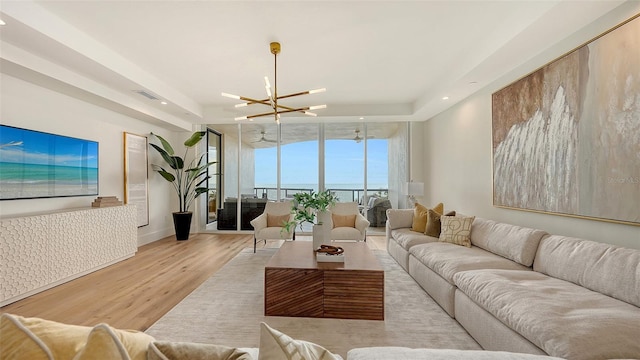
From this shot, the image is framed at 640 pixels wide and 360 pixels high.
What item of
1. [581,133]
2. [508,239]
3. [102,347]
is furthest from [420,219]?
[102,347]

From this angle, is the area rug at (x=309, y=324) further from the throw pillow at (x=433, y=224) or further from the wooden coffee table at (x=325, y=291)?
the throw pillow at (x=433, y=224)

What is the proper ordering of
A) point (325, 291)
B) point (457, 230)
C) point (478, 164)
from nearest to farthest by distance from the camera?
Result: point (325, 291) → point (457, 230) → point (478, 164)

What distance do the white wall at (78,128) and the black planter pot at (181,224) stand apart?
0.45m

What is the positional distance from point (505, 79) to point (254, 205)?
5247 millimetres

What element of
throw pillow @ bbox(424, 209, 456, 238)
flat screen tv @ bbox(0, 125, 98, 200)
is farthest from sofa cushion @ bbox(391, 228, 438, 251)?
flat screen tv @ bbox(0, 125, 98, 200)

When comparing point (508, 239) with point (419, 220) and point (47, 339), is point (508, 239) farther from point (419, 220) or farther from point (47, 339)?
point (47, 339)

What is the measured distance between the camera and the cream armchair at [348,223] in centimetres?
446

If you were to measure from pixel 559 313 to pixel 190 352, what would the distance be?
194cm

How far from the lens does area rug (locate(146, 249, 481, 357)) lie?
2.08 metres

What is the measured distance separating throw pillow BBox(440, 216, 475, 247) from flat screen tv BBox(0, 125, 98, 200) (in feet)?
16.2

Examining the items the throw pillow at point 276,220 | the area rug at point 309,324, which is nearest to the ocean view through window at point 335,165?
the throw pillow at point 276,220

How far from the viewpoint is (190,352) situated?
0.70m

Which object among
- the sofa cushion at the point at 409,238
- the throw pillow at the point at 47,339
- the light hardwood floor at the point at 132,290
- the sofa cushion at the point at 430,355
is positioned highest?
the throw pillow at the point at 47,339

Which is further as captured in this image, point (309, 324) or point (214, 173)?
point (214, 173)
